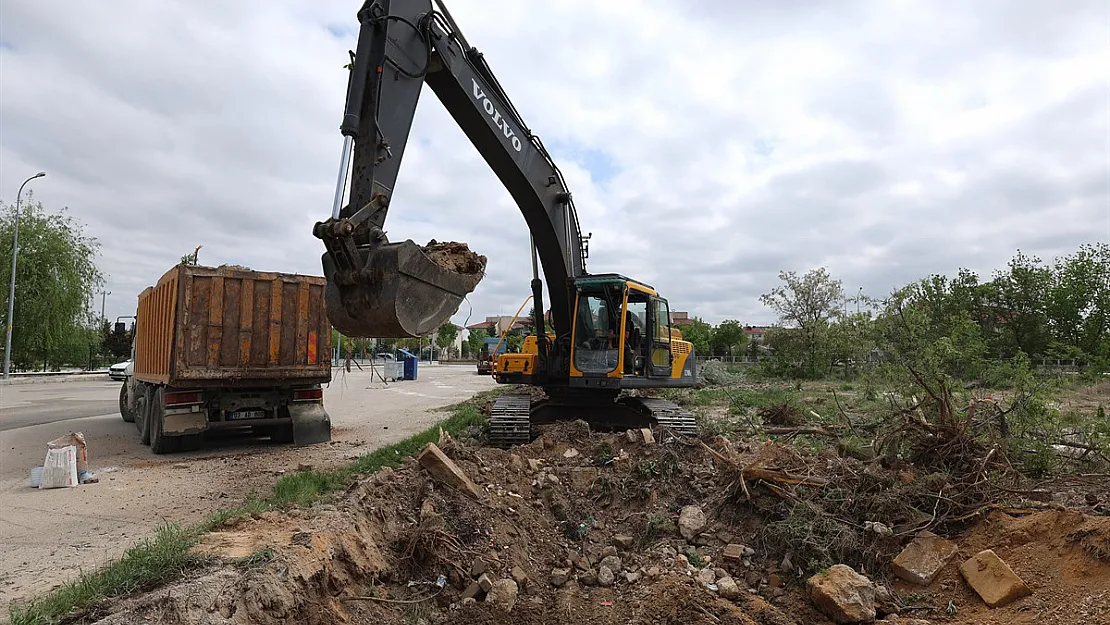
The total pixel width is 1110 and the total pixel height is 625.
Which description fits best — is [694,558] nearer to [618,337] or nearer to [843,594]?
[843,594]

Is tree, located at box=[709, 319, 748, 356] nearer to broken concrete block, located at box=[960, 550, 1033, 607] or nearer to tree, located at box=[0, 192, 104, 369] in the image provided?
tree, located at box=[0, 192, 104, 369]

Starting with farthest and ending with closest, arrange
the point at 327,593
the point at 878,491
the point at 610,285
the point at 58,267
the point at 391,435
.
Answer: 1. the point at 58,267
2. the point at 391,435
3. the point at 610,285
4. the point at 878,491
5. the point at 327,593

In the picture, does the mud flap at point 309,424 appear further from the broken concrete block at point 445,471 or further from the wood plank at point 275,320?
the broken concrete block at point 445,471

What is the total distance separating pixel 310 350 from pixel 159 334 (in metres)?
2.25

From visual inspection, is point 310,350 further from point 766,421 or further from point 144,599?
point 766,421

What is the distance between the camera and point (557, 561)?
17.2ft

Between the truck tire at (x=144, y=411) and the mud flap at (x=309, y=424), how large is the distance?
7.48 feet

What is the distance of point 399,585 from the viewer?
15.3 ft

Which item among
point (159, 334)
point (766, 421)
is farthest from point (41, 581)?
point (766, 421)

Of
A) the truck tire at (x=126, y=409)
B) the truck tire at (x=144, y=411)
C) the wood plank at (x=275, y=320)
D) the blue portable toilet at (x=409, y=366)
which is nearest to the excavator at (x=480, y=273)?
the wood plank at (x=275, y=320)

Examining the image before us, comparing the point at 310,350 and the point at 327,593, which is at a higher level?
the point at 310,350

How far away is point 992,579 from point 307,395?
9.29m

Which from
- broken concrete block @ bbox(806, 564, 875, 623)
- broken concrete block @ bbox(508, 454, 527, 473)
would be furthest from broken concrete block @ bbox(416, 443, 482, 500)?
broken concrete block @ bbox(806, 564, 875, 623)

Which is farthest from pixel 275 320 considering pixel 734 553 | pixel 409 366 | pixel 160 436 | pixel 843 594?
pixel 409 366
